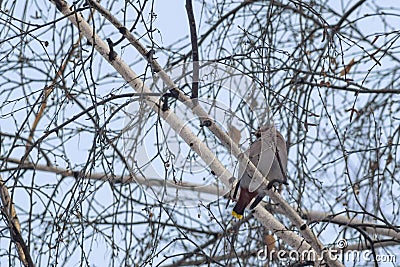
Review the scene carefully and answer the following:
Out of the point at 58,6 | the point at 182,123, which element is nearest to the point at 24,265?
the point at 182,123

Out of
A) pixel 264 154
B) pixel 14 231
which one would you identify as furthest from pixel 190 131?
pixel 14 231

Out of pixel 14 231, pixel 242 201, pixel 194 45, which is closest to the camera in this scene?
pixel 194 45

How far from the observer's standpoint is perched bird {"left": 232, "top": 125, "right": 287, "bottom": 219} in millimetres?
1848

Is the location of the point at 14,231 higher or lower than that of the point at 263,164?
lower

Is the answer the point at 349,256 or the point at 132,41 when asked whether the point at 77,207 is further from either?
the point at 349,256

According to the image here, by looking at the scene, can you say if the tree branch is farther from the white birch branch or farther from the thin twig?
the thin twig

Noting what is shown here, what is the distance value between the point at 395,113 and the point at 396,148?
243 millimetres

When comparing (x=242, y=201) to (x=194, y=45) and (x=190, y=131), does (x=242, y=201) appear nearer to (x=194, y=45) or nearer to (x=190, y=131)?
(x=190, y=131)

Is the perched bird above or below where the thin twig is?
below

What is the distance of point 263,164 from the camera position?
191cm

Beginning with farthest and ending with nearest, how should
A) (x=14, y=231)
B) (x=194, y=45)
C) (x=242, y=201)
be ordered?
(x=242, y=201)
(x=14, y=231)
(x=194, y=45)

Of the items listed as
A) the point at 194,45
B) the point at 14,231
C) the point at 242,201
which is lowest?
the point at 14,231

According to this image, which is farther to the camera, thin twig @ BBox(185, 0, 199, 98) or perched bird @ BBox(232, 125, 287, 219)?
perched bird @ BBox(232, 125, 287, 219)

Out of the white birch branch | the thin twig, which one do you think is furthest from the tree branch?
the thin twig
